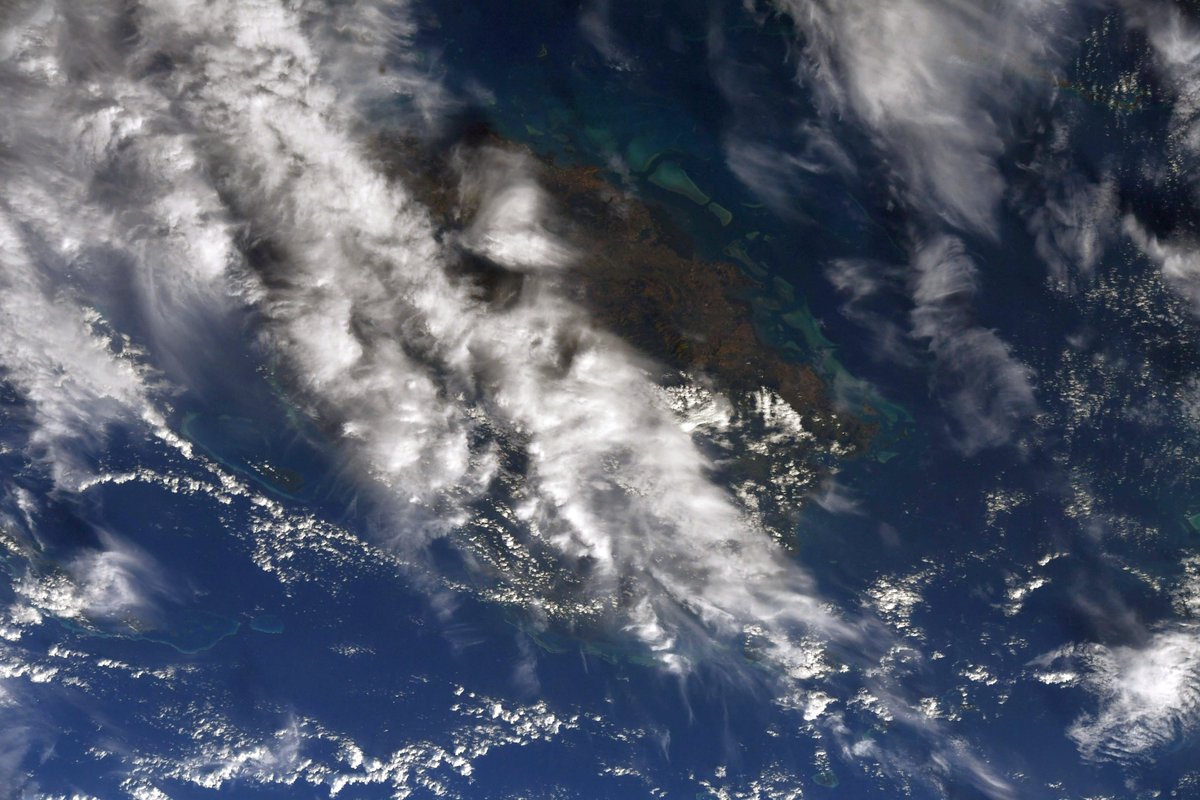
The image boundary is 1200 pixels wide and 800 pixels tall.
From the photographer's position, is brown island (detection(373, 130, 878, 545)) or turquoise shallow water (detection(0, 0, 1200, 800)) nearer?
turquoise shallow water (detection(0, 0, 1200, 800))

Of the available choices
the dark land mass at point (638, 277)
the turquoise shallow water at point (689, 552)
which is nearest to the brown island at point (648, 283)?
the dark land mass at point (638, 277)

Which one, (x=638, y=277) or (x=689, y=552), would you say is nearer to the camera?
(x=638, y=277)

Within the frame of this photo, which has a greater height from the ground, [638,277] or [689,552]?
[638,277]

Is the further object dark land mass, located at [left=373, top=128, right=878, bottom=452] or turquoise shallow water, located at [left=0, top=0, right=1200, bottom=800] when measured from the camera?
dark land mass, located at [left=373, top=128, right=878, bottom=452]

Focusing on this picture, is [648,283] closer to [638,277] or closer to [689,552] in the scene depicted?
[638,277]

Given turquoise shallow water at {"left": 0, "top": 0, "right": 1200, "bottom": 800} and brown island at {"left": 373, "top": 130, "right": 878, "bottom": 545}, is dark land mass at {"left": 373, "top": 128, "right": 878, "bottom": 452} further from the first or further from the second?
turquoise shallow water at {"left": 0, "top": 0, "right": 1200, "bottom": 800}

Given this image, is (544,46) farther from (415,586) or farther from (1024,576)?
(1024,576)

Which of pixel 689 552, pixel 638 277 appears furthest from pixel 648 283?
pixel 689 552

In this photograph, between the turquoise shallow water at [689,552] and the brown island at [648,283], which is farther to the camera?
the brown island at [648,283]

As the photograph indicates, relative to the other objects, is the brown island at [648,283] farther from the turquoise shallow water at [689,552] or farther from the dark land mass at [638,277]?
the turquoise shallow water at [689,552]

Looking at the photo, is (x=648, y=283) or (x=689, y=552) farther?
(x=689, y=552)

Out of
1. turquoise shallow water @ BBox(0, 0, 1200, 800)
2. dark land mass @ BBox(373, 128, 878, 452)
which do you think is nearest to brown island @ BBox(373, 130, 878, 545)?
dark land mass @ BBox(373, 128, 878, 452)
